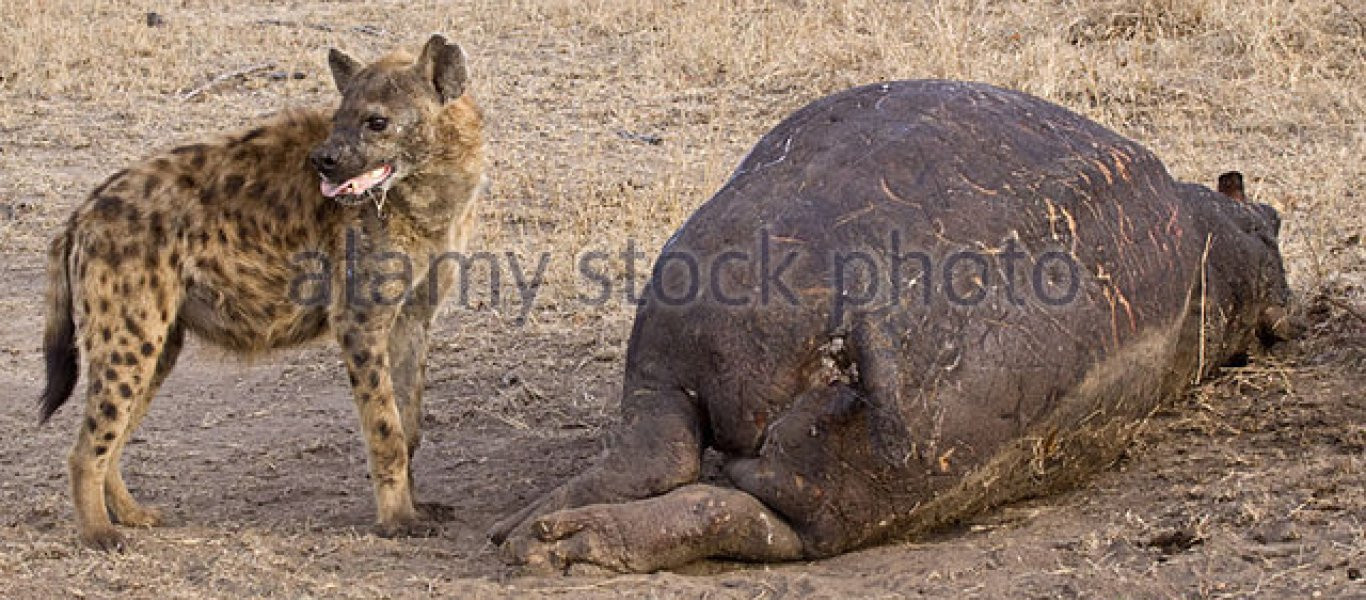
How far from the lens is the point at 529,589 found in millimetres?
3639

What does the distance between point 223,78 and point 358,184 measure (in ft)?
19.2

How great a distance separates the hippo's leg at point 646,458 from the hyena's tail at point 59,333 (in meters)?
1.52

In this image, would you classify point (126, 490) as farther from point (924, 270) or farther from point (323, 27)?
point (323, 27)

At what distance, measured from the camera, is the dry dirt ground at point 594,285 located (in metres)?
3.80

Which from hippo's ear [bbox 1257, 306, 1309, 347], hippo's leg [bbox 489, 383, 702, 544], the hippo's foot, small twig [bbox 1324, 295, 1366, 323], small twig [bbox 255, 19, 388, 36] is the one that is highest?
small twig [bbox 255, 19, 388, 36]

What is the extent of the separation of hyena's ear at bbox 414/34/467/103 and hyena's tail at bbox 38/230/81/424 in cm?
114

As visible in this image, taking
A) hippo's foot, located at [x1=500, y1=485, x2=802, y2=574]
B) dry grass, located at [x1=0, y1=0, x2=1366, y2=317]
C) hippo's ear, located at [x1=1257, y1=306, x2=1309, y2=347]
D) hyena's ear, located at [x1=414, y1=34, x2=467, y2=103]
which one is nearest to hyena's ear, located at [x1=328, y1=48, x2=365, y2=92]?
hyena's ear, located at [x1=414, y1=34, x2=467, y2=103]

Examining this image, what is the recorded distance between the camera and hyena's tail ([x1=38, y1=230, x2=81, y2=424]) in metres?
4.57

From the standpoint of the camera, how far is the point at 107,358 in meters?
4.36

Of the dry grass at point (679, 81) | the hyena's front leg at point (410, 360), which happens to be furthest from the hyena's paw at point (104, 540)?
the dry grass at point (679, 81)

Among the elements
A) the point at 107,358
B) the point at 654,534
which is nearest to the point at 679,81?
the point at 107,358

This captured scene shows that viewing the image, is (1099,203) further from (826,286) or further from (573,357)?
(573,357)

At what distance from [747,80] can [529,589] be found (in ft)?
19.6

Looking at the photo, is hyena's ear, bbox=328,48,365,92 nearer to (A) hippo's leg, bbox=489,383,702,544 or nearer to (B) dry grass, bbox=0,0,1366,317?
(A) hippo's leg, bbox=489,383,702,544
